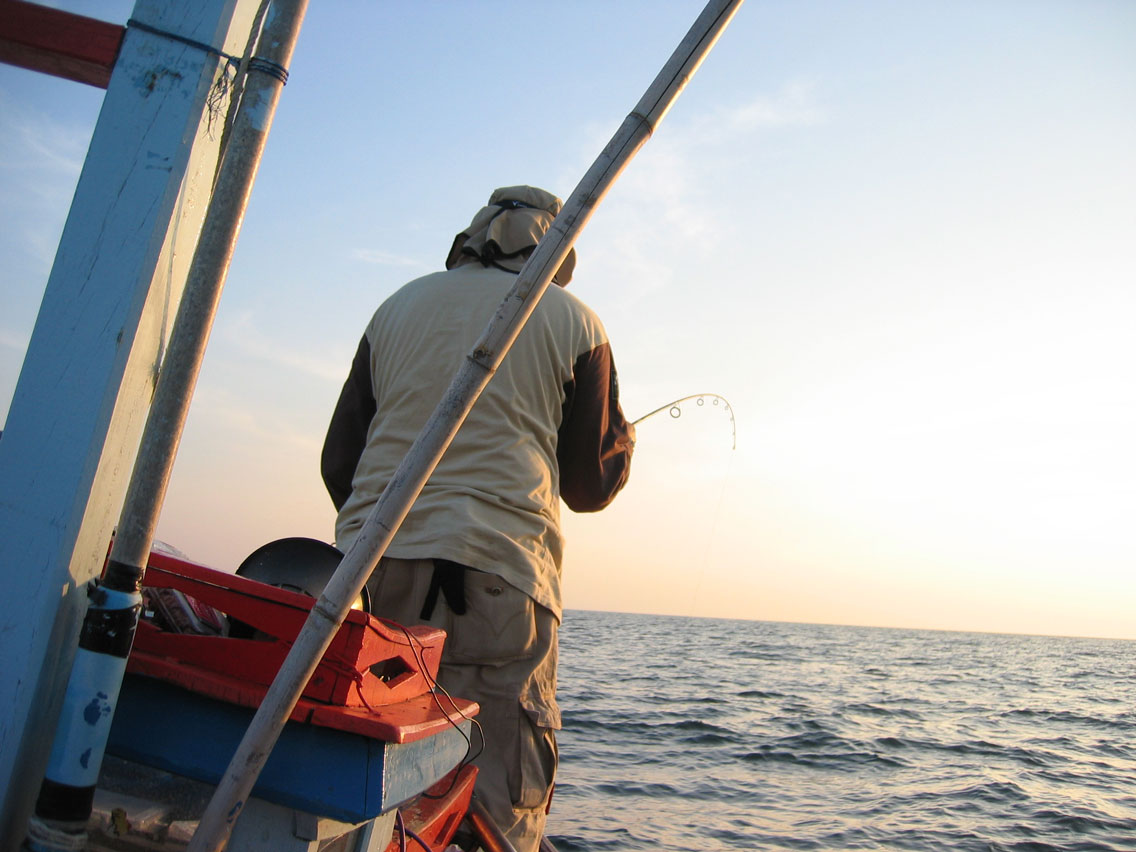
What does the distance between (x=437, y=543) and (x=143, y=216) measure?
1.17 metres

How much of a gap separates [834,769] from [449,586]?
10233 mm

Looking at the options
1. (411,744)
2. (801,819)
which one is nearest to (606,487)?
(411,744)

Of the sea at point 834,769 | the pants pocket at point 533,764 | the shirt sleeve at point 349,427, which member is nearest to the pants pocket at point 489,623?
the pants pocket at point 533,764

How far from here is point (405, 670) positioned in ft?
6.59

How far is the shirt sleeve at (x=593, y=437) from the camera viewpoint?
271 centimetres

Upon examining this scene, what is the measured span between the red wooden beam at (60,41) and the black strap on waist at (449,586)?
1364mm

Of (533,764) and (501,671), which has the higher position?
(501,671)

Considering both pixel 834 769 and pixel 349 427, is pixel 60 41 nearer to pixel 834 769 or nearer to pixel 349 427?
pixel 349 427

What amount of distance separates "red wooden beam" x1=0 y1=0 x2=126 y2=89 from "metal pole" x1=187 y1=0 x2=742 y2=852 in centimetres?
82

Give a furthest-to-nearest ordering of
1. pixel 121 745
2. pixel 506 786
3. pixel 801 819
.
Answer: pixel 801 819
pixel 506 786
pixel 121 745

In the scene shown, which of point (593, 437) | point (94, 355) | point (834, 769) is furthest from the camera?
point (834, 769)

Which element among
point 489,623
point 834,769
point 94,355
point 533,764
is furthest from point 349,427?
point 834,769

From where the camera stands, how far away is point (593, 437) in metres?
2.74

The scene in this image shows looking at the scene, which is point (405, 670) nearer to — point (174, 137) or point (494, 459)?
point (494, 459)
